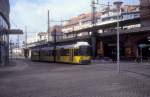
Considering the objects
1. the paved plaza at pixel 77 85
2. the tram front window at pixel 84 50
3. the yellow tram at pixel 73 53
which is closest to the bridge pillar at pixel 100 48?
the yellow tram at pixel 73 53

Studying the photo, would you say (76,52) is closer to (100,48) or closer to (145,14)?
(145,14)

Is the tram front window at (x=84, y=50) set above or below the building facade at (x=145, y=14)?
below

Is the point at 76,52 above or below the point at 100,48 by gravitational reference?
below

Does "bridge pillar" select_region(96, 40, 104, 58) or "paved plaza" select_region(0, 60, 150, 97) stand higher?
"bridge pillar" select_region(96, 40, 104, 58)

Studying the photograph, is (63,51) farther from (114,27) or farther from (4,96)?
(4,96)

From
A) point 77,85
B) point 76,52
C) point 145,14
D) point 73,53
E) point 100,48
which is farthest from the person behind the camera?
point 100,48

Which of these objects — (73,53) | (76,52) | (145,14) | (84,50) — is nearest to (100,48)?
(145,14)

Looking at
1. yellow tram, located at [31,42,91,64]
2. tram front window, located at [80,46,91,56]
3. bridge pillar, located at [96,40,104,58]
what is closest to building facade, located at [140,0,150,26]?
bridge pillar, located at [96,40,104,58]

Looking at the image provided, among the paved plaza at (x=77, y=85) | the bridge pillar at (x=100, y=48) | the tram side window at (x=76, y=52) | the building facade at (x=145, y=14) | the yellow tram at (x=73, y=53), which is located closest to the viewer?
the paved plaza at (x=77, y=85)

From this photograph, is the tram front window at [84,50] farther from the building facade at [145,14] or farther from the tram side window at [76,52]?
the building facade at [145,14]

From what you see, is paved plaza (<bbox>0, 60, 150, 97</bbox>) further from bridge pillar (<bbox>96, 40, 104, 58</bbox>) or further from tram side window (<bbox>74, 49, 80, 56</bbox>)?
bridge pillar (<bbox>96, 40, 104, 58</bbox>)

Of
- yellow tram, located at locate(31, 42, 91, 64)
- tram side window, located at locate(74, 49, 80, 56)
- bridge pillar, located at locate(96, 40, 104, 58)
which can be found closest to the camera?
tram side window, located at locate(74, 49, 80, 56)

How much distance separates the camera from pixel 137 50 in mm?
73250

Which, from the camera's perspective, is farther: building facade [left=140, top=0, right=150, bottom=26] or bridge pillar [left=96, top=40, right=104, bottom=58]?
bridge pillar [left=96, top=40, right=104, bottom=58]
